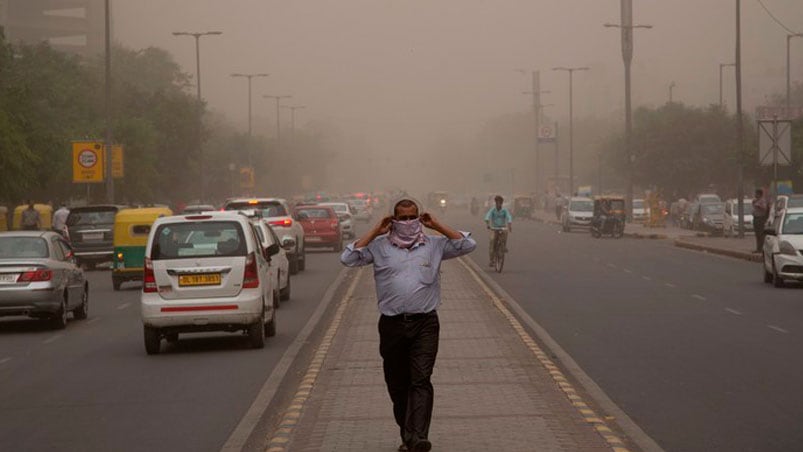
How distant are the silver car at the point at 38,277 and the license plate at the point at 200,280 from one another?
509cm

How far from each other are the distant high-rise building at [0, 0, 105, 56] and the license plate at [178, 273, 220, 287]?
134055mm

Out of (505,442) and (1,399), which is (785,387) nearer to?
(505,442)

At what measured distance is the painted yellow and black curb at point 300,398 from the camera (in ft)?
38.2

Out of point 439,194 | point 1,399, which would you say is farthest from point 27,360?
point 439,194

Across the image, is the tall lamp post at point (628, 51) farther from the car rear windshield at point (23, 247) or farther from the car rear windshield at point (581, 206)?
the car rear windshield at point (23, 247)

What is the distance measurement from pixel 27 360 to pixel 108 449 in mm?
8037

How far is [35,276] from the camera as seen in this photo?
23.7 m

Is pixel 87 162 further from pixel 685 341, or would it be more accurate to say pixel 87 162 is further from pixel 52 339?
pixel 685 341

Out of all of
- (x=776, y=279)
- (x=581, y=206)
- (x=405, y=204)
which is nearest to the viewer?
(x=405, y=204)

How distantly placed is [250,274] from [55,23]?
14160cm

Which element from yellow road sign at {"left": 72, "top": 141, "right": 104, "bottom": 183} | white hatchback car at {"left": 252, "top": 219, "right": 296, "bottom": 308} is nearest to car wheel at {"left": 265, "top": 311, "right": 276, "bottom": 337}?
white hatchback car at {"left": 252, "top": 219, "right": 296, "bottom": 308}

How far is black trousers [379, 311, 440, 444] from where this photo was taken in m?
10.6

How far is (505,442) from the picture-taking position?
37.1 feet

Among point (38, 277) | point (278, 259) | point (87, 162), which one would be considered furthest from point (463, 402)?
point (87, 162)
